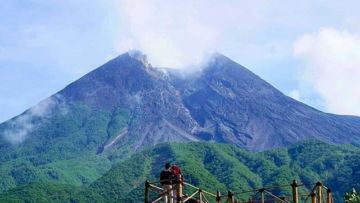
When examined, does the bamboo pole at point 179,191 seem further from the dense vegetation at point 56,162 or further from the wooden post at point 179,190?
the dense vegetation at point 56,162

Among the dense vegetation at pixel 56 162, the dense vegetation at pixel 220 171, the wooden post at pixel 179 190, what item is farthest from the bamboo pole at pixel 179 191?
the dense vegetation at pixel 56 162

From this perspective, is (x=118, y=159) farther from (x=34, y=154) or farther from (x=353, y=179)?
(x=353, y=179)

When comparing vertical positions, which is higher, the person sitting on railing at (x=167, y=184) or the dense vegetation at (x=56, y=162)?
the dense vegetation at (x=56, y=162)

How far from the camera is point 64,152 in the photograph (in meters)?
191

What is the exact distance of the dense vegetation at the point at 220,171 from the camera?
407ft

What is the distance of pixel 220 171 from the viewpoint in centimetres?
13900

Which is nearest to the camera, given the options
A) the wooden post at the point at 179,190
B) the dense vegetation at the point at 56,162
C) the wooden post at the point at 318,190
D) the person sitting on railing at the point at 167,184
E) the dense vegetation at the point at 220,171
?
the wooden post at the point at 179,190

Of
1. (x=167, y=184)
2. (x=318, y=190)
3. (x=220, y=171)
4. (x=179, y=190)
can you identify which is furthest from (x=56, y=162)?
(x=179, y=190)

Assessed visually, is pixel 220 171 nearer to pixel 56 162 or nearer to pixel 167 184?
pixel 56 162

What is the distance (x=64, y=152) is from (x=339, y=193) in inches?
3517

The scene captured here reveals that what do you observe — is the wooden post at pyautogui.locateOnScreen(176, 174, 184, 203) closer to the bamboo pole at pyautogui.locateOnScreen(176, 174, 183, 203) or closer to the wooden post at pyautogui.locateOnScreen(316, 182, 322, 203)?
the bamboo pole at pyautogui.locateOnScreen(176, 174, 183, 203)

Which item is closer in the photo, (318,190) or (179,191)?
(179,191)

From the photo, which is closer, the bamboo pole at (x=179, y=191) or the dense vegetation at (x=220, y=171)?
the bamboo pole at (x=179, y=191)

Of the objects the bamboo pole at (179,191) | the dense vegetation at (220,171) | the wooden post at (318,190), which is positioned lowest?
the bamboo pole at (179,191)
